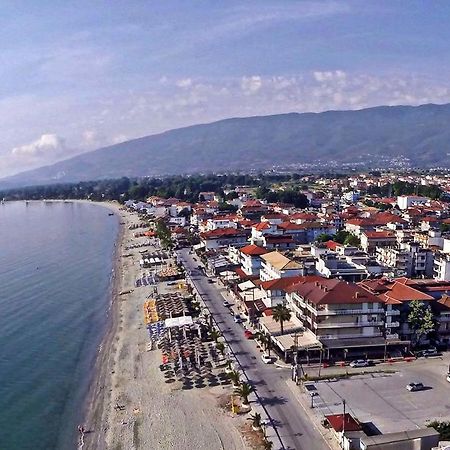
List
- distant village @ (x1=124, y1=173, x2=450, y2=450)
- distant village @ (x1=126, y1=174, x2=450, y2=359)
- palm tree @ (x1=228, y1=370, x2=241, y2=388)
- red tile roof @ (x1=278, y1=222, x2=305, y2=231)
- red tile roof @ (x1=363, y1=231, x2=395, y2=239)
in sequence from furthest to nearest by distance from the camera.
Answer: red tile roof @ (x1=278, y1=222, x2=305, y2=231)
red tile roof @ (x1=363, y1=231, x2=395, y2=239)
distant village @ (x1=126, y1=174, x2=450, y2=359)
palm tree @ (x1=228, y1=370, x2=241, y2=388)
distant village @ (x1=124, y1=173, x2=450, y2=450)

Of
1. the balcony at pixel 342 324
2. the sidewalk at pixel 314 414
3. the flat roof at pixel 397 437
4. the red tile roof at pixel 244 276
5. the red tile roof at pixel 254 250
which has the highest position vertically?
the red tile roof at pixel 254 250

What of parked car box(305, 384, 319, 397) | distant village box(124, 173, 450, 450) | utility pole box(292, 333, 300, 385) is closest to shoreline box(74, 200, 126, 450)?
distant village box(124, 173, 450, 450)

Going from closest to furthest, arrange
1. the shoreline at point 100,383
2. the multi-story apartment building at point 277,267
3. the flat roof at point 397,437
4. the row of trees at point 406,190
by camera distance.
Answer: the flat roof at point 397,437, the shoreline at point 100,383, the multi-story apartment building at point 277,267, the row of trees at point 406,190

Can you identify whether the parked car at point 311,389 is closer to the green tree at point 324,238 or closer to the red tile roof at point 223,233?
the green tree at point 324,238

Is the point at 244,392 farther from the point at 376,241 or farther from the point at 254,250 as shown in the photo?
the point at 376,241

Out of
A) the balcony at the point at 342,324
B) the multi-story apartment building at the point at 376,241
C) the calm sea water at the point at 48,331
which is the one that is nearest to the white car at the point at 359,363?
the balcony at the point at 342,324

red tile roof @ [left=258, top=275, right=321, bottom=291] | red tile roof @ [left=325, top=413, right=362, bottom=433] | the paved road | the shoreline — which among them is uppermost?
red tile roof @ [left=258, top=275, right=321, bottom=291]

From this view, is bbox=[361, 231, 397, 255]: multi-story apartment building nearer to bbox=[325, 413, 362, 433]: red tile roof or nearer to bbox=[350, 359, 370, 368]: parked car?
bbox=[350, 359, 370, 368]: parked car
